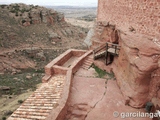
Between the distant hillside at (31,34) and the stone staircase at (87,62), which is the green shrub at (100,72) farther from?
the distant hillside at (31,34)

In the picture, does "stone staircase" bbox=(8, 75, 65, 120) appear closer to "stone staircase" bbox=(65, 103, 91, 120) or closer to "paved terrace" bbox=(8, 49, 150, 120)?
"paved terrace" bbox=(8, 49, 150, 120)

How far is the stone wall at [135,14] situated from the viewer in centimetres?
766

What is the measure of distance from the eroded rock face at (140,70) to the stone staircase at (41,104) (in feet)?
12.9

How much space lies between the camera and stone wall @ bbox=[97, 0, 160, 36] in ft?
25.1

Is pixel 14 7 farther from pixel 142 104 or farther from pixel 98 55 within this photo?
pixel 142 104

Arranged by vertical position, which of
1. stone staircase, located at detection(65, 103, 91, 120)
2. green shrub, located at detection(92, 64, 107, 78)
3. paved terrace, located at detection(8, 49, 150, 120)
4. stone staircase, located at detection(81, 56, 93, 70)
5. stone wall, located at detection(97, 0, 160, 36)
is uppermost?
stone wall, located at detection(97, 0, 160, 36)

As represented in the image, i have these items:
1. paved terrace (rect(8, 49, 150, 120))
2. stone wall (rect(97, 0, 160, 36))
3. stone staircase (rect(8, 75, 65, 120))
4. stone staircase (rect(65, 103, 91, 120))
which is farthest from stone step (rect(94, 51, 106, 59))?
stone staircase (rect(65, 103, 91, 120))

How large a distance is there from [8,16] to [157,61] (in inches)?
1501

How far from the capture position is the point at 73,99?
375 inches

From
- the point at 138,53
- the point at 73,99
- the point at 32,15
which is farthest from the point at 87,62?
the point at 32,15

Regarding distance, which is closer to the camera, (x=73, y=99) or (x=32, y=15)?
(x=73, y=99)

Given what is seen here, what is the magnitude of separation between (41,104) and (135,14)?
6.79 meters

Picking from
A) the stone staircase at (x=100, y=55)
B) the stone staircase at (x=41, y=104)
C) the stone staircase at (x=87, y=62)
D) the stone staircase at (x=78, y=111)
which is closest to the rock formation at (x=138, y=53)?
the stone staircase at (x=100, y=55)

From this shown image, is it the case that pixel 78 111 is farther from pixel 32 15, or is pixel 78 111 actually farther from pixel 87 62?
pixel 32 15
